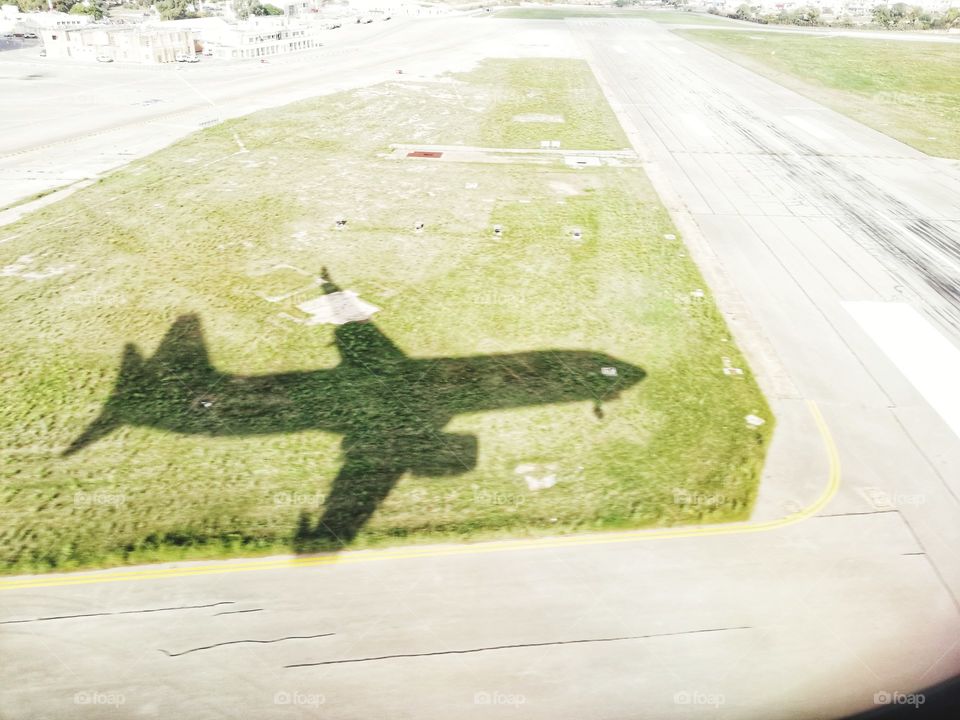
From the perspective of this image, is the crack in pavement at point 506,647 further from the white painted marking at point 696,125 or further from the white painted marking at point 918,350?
the white painted marking at point 696,125

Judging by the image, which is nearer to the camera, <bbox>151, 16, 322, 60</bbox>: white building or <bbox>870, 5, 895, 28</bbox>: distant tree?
<bbox>151, 16, 322, 60</bbox>: white building

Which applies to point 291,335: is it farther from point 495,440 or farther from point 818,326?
point 818,326

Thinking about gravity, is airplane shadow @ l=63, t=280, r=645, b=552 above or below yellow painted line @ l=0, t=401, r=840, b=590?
above

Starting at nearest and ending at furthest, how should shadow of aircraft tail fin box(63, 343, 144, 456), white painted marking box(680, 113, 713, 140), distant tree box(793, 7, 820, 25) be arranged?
shadow of aircraft tail fin box(63, 343, 144, 456) → white painted marking box(680, 113, 713, 140) → distant tree box(793, 7, 820, 25)

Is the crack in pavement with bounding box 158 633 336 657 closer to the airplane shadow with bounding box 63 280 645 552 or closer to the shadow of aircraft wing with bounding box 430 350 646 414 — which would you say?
the airplane shadow with bounding box 63 280 645 552

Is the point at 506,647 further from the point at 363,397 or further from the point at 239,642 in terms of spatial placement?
the point at 363,397

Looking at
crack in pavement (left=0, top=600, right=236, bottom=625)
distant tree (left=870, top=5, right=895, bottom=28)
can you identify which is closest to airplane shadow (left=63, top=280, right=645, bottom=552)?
crack in pavement (left=0, top=600, right=236, bottom=625)
